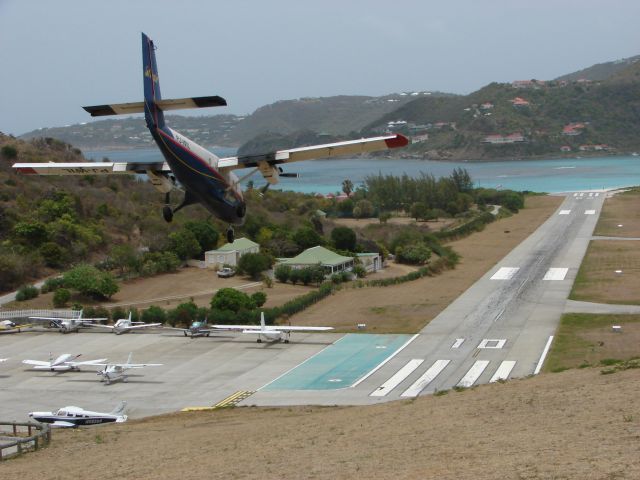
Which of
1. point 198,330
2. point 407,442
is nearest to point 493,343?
point 198,330

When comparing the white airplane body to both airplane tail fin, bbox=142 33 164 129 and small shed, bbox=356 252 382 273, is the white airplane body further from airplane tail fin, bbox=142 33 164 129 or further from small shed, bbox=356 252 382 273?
airplane tail fin, bbox=142 33 164 129

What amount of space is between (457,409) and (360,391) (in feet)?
43.3

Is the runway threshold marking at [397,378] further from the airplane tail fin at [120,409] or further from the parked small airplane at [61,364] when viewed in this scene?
the parked small airplane at [61,364]

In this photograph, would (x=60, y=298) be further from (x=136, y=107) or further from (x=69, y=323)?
(x=136, y=107)

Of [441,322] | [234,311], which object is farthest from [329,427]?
[234,311]

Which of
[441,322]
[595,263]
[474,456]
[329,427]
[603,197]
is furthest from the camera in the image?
[603,197]

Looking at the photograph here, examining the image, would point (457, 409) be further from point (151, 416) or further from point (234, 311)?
point (234, 311)

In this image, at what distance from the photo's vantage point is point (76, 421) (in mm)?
39531

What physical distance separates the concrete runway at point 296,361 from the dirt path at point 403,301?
5.26 ft

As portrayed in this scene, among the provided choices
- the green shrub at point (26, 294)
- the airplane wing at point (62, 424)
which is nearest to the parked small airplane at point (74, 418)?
the airplane wing at point (62, 424)

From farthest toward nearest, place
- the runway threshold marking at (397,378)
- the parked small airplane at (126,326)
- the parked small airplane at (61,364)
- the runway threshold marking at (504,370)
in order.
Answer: the parked small airplane at (126,326) < the parked small airplane at (61,364) < the runway threshold marking at (504,370) < the runway threshold marking at (397,378)

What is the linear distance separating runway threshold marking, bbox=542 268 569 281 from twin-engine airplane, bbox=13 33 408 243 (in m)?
49.3

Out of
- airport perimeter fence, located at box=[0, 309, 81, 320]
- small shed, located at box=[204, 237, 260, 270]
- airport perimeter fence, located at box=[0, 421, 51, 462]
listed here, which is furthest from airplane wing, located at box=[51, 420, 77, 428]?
small shed, located at box=[204, 237, 260, 270]

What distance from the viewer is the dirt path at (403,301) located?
61656mm
